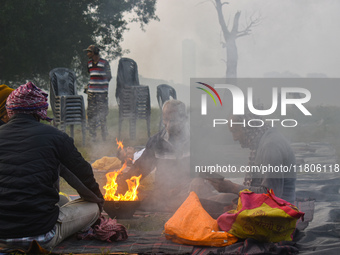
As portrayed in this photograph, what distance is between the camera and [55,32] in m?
16.2

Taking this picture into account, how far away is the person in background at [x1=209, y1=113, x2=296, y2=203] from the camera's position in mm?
4312

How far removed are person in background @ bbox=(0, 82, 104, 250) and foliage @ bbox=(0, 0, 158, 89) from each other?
11.8 metres

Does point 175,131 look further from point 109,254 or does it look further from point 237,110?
point 109,254

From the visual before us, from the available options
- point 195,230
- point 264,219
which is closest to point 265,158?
point 264,219

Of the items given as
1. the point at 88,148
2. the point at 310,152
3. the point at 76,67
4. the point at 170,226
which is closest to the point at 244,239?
the point at 170,226

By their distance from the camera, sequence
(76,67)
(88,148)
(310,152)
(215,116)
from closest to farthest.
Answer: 1. (310,152)
2. (88,148)
3. (215,116)
4. (76,67)

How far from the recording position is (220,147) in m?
12.2

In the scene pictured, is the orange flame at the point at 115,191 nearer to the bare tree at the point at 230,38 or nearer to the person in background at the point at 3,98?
the person in background at the point at 3,98

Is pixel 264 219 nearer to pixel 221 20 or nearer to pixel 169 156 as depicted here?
pixel 169 156

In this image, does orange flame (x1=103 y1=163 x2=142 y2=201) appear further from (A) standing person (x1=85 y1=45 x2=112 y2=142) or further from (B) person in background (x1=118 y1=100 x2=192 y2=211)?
(A) standing person (x1=85 y1=45 x2=112 y2=142)

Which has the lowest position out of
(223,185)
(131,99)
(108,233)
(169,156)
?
(108,233)

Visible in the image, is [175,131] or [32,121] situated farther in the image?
[175,131]

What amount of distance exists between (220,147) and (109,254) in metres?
8.67

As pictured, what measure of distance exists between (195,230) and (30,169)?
1.54 m
